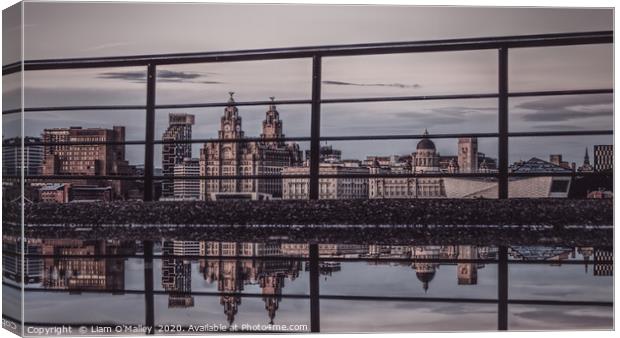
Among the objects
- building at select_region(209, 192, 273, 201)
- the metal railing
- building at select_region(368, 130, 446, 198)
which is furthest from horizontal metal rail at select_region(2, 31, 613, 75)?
building at select_region(209, 192, 273, 201)

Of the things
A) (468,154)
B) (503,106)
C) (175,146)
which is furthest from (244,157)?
(503,106)

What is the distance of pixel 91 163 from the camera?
14.0 ft

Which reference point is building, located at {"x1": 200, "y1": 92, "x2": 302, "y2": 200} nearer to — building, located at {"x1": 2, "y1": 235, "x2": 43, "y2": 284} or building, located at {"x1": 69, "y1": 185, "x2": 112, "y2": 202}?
building, located at {"x1": 69, "y1": 185, "x2": 112, "y2": 202}

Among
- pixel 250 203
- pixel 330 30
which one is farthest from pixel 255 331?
pixel 330 30

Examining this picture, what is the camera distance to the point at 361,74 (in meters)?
4.31

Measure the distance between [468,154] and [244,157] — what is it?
84cm

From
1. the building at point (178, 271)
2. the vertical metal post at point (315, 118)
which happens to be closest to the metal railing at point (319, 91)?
the vertical metal post at point (315, 118)

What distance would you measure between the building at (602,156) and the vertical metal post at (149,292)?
1709 mm

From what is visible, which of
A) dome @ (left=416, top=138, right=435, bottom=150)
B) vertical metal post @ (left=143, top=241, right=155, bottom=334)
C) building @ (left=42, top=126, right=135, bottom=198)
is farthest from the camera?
dome @ (left=416, top=138, right=435, bottom=150)

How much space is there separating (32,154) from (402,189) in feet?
4.47

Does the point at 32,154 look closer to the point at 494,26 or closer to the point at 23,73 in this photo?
the point at 23,73

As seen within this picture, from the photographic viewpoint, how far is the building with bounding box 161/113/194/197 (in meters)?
4.29

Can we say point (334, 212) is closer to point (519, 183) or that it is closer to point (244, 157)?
point (244, 157)

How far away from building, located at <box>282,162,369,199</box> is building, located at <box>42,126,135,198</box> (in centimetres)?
58
